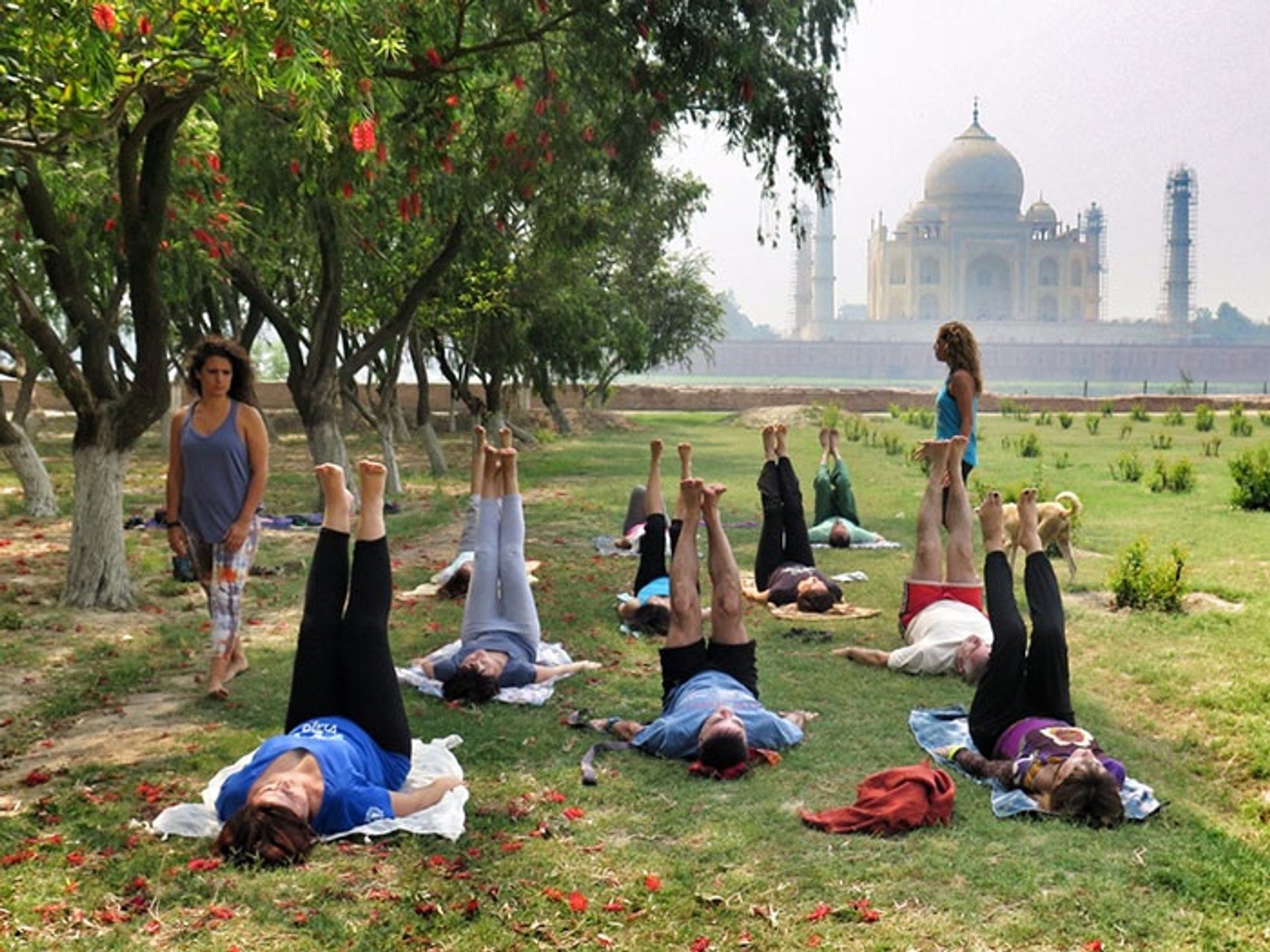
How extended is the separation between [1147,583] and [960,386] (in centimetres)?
199

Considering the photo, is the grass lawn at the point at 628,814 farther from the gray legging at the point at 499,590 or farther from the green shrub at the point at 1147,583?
the gray legging at the point at 499,590

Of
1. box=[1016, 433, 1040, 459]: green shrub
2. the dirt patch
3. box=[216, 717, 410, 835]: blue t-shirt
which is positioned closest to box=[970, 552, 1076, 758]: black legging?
box=[216, 717, 410, 835]: blue t-shirt

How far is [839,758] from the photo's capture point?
17.9ft

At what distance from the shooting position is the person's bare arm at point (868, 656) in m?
7.12

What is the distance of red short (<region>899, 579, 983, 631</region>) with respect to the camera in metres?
7.27

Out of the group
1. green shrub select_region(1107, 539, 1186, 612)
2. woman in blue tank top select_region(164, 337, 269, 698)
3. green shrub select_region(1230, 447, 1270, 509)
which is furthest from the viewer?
green shrub select_region(1230, 447, 1270, 509)

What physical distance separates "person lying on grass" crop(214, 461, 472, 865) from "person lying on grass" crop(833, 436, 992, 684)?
9.79ft

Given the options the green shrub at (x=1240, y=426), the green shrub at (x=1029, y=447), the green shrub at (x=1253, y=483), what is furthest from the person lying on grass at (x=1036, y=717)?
the green shrub at (x=1240, y=426)

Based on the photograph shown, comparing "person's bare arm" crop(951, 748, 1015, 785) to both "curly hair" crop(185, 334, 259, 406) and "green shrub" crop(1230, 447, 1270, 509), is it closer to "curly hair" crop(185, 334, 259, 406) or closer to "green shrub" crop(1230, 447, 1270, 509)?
"curly hair" crop(185, 334, 259, 406)

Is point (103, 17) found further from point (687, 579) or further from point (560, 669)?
point (560, 669)

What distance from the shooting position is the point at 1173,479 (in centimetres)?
1619

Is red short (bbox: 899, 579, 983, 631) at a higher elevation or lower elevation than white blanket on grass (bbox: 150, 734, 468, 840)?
higher

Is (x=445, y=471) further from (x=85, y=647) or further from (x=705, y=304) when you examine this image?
(x=705, y=304)

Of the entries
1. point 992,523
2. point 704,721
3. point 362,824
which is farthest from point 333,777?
point 992,523
